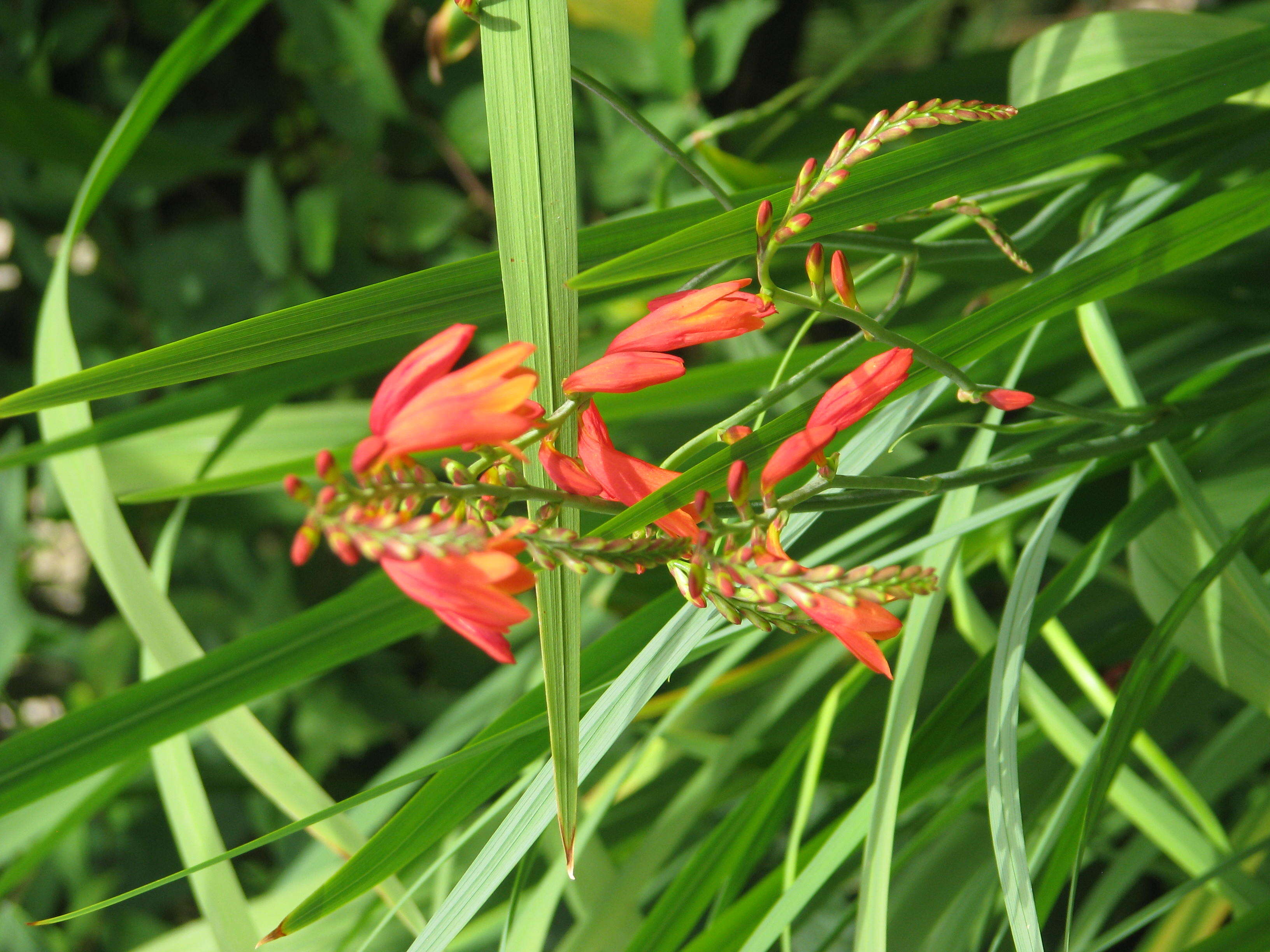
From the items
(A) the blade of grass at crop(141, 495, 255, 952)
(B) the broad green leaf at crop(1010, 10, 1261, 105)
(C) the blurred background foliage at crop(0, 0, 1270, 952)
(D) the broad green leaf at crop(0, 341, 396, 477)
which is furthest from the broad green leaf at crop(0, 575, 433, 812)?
(B) the broad green leaf at crop(1010, 10, 1261, 105)

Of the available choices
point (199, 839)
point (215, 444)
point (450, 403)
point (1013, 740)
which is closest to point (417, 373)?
point (450, 403)

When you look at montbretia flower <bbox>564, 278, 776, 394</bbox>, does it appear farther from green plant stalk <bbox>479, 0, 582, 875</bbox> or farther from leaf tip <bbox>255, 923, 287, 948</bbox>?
leaf tip <bbox>255, 923, 287, 948</bbox>

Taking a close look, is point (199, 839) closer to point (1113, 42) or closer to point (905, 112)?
point (905, 112)

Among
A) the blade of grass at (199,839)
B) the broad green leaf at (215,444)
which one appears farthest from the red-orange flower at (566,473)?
the broad green leaf at (215,444)

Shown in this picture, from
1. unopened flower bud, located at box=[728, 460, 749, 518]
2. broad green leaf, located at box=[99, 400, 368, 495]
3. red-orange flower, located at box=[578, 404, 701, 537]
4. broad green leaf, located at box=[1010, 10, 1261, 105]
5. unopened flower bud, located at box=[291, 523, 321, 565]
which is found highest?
broad green leaf, located at box=[99, 400, 368, 495]

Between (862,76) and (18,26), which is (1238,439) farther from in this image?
(18,26)

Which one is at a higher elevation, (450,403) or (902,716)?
(450,403)
